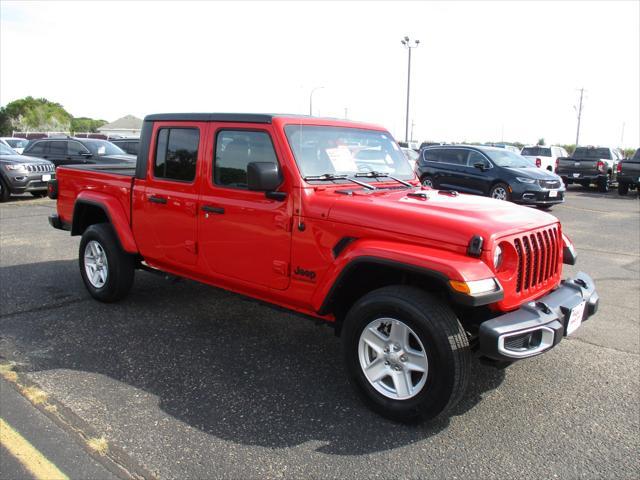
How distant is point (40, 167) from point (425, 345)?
550 inches

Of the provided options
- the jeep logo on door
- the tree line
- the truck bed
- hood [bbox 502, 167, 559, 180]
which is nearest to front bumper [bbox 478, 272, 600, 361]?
the jeep logo on door

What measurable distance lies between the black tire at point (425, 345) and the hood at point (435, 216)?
383 mm

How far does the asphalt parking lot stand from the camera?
297 centimetres

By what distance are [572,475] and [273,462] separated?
5.19 ft

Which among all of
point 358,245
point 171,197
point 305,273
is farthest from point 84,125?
point 358,245

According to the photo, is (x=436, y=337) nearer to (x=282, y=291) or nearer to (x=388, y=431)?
(x=388, y=431)

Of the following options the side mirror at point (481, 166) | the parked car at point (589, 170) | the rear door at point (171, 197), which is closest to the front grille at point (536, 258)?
the rear door at point (171, 197)

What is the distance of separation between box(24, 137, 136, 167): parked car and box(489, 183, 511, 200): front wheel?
31.3ft

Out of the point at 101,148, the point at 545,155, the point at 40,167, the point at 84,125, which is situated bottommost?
the point at 40,167

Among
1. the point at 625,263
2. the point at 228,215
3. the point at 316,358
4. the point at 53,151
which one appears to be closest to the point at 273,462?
the point at 316,358

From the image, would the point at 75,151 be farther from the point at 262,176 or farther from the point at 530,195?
the point at 262,176

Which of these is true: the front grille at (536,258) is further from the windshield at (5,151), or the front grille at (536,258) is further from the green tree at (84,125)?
the green tree at (84,125)

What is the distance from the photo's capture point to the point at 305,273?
378 cm

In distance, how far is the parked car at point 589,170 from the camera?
2075 centimetres
